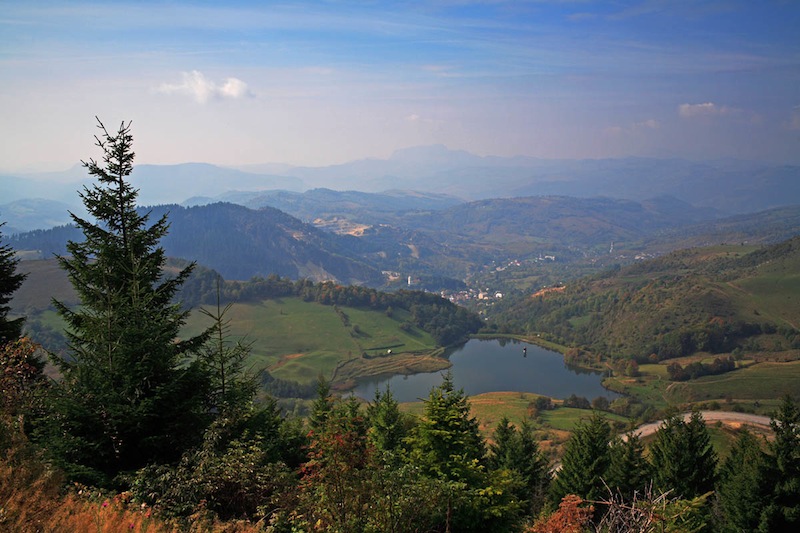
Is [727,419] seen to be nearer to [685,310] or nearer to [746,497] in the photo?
[746,497]

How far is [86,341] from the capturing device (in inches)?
445

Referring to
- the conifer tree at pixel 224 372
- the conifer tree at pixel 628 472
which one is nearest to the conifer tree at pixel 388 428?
the conifer tree at pixel 224 372

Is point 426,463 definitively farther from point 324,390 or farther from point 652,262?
point 652,262

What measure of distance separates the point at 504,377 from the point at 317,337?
43688 millimetres

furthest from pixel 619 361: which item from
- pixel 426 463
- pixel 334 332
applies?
pixel 426 463

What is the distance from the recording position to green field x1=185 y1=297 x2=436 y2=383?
9738 cm

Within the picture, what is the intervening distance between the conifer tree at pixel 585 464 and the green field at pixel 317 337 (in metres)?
72.6

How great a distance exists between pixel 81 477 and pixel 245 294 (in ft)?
411

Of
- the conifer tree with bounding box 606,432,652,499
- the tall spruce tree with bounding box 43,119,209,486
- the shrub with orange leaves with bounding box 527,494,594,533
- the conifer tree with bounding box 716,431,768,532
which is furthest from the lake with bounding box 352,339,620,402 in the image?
the shrub with orange leaves with bounding box 527,494,594,533

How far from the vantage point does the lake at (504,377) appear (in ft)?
296

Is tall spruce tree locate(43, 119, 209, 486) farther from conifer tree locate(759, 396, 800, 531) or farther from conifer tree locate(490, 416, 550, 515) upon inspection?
conifer tree locate(759, 396, 800, 531)

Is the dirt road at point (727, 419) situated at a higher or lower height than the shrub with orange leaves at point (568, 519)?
lower

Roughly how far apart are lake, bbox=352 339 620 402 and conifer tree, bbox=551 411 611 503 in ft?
195

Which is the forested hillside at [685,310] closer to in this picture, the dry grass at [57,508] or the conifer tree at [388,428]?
the conifer tree at [388,428]
